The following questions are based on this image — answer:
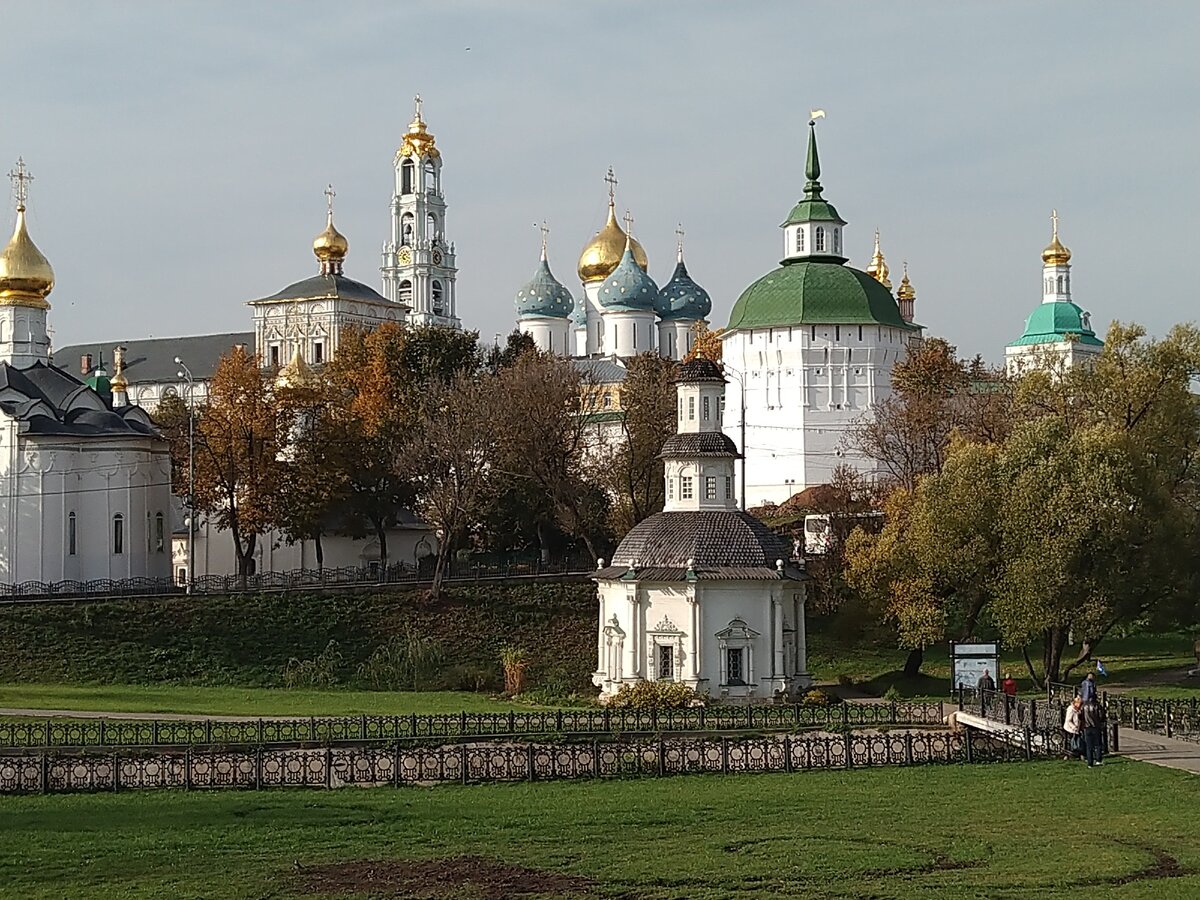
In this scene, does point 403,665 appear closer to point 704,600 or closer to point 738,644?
point 704,600

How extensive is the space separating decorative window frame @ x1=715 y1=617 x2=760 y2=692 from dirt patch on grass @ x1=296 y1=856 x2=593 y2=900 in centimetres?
2252

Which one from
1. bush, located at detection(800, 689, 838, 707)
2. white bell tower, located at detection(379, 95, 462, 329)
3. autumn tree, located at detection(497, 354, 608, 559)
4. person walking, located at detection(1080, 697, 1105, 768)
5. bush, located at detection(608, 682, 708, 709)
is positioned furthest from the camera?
white bell tower, located at detection(379, 95, 462, 329)

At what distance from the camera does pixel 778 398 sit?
234 feet

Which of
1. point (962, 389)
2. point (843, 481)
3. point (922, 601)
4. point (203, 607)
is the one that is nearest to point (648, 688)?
point (922, 601)

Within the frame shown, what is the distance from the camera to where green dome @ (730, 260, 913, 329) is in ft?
230

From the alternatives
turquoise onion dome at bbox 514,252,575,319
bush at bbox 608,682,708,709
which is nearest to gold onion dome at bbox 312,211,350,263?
turquoise onion dome at bbox 514,252,575,319

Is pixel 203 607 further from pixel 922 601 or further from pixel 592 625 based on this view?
pixel 922 601

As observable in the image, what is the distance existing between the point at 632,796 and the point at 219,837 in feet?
18.0

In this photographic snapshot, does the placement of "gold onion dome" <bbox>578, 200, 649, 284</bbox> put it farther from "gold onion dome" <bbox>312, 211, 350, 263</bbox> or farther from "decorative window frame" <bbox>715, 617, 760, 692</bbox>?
"decorative window frame" <bbox>715, 617, 760, 692</bbox>

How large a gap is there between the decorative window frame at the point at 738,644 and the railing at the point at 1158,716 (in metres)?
9.57

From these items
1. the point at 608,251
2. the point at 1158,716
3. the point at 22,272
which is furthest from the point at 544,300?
the point at 1158,716

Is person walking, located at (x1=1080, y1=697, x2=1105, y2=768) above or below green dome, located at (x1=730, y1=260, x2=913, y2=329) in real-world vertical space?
below

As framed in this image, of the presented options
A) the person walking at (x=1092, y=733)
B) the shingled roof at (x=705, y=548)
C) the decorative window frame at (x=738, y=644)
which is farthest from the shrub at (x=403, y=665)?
the person walking at (x=1092, y=733)

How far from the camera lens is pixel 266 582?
52.7 meters
